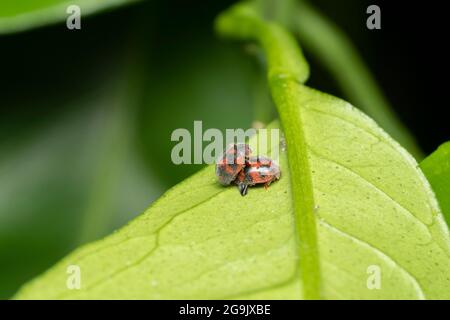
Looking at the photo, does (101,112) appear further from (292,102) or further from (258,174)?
(258,174)

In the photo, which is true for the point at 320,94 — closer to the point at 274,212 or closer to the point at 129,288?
the point at 274,212

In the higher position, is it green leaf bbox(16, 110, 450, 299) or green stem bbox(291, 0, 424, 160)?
green stem bbox(291, 0, 424, 160)

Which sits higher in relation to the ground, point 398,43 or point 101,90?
point 398,43

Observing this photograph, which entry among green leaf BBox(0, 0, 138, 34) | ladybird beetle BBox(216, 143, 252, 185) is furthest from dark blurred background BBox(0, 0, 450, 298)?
ladybird beetle BBox(216, 143, 252, 185)

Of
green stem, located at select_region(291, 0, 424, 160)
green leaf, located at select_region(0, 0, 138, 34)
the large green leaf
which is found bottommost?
the large green leaf

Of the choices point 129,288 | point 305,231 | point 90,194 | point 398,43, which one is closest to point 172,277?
point 129,288

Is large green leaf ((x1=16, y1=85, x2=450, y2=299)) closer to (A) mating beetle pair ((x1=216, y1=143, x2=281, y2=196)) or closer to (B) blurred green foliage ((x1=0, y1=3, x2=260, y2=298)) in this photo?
(A) mating beetle pair ((x1=216, y1=143, x2=281, y2=196))

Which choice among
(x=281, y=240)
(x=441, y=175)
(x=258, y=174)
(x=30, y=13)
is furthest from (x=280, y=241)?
(x=30, y=13)
